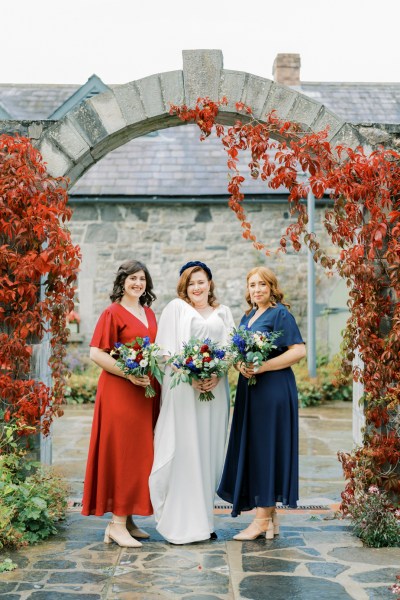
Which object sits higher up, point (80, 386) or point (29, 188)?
point (29, 188)

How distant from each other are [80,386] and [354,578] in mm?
8659

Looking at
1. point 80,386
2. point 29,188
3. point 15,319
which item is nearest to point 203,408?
point 15,319

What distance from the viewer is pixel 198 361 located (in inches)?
193

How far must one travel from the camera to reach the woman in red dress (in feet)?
16.8

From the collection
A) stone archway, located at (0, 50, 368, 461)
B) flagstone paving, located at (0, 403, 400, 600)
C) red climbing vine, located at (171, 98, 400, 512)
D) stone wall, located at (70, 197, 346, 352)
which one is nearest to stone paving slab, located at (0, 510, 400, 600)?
flagstone paving, located at (0, 403, 400, 600)

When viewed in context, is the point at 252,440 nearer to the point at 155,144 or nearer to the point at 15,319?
the point at 15,319

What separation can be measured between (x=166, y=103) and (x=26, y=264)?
1.64 m

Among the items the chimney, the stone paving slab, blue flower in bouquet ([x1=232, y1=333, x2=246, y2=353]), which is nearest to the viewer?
the stone paving slab

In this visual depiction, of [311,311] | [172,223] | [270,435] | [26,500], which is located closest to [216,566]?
[270,435]

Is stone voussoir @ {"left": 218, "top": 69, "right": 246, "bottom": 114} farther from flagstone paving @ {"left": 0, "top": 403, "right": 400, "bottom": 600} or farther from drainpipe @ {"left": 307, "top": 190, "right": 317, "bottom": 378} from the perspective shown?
drainpipe @ {"left": 307, "top": 190, "right": 317, "bottom": 378}

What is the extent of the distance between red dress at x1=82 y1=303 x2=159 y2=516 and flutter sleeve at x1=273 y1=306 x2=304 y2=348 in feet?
3.15

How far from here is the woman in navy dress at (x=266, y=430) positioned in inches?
202

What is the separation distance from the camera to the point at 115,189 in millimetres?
13562

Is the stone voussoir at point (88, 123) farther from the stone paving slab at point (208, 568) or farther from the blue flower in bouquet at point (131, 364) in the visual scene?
the stone paving slab at point (208, 568)
